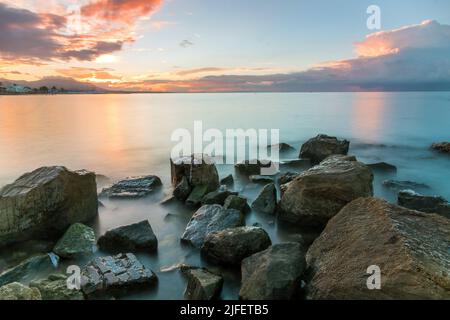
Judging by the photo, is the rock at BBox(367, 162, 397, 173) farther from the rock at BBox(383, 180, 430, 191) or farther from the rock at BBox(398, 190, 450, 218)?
the rock at BBox(398, 190, 450, 218)

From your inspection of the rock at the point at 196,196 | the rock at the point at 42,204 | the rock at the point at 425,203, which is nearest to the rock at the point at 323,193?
the rock at the point at 425,203

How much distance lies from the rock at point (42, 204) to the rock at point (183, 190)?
115 inches

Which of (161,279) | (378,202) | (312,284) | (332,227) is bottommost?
(161,279)

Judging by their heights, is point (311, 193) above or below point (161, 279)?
above

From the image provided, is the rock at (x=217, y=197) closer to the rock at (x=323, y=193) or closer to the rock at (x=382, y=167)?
the rock at (x=323, y=193)

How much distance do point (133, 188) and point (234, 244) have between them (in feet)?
21.7

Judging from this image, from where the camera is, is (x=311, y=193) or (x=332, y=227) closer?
(x=332, y=227)

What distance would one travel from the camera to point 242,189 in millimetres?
13266

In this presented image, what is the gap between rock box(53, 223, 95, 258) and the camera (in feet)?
25.8

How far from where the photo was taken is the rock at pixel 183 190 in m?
11.9

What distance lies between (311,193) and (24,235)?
6.75 metres

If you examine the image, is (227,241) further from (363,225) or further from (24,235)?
(24,235)

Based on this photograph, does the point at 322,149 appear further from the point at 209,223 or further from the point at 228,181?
the point at 209,223

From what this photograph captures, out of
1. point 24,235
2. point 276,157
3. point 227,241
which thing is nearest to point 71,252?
point 24,235
